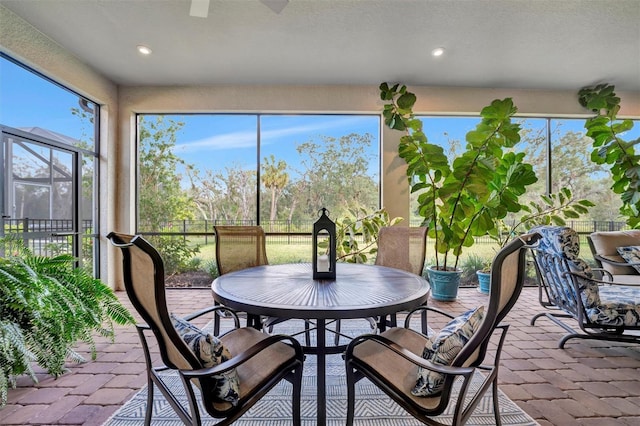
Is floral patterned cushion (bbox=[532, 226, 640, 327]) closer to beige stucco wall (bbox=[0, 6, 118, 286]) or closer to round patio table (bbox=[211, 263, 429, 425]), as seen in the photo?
round patio table (bbox=[211, 263, 429, 425])

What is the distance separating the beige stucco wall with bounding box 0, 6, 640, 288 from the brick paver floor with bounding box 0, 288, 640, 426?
84.9 inches

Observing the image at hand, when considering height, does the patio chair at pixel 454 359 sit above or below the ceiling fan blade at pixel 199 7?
below

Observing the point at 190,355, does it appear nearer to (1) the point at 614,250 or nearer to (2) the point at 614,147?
(1) the point at 614,250

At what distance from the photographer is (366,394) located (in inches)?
78.0

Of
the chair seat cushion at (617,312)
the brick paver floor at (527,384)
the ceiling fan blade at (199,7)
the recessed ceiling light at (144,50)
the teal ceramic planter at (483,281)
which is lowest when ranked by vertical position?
the brick paver floor at (527,384)

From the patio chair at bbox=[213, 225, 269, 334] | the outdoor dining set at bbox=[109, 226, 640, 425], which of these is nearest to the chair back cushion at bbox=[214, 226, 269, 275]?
the patio chair at bbox=[213, 225, 269, 334]

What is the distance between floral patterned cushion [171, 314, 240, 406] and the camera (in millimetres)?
1205

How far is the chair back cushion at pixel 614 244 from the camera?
3666 millimetres

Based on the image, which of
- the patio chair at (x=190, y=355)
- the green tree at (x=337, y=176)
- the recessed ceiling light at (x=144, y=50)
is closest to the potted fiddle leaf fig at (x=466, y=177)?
the green tree at (x=337, y=176)

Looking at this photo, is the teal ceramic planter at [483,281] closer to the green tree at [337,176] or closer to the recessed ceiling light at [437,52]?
the green tree at [337,176]

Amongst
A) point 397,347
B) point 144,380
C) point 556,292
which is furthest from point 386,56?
point 144,380

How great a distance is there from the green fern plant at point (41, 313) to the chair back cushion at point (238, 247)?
85cm

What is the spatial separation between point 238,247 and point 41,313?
1.41 meters

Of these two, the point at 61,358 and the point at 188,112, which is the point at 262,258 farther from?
the point at 188,112
